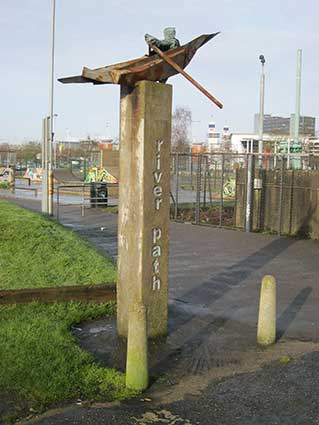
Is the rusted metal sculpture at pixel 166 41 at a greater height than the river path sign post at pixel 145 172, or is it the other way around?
the rusted metal sculpture at pixel 166 41

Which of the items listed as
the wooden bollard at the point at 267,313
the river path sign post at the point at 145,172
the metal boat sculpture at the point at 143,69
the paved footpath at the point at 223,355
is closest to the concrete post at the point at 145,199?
the river path sign post at the point at 145,172

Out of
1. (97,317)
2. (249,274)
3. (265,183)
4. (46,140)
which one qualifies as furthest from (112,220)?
(97,317)

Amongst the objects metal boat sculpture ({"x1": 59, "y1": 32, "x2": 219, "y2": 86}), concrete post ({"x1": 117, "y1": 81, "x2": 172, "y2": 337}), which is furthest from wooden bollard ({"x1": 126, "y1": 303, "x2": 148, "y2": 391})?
metal boat sculpture ({"x1": 59, "y1": 32, "x2": 219, "y2": 86})

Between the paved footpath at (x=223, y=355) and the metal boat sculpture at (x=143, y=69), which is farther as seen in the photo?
the metal boat sculpture at (x=143, y=69)

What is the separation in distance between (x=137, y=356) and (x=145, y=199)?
6.32ft

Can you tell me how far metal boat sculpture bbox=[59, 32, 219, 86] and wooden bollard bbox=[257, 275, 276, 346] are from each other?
2.61m

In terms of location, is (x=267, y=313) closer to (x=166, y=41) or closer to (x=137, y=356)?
(x=137, y=356)

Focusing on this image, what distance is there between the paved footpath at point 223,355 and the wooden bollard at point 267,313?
0.45 ft

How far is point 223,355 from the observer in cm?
620

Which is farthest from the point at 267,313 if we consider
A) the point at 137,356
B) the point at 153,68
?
the point at 153,68

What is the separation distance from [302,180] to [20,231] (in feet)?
27.5

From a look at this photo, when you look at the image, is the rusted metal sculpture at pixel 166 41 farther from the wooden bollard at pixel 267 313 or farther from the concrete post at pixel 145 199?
the wooden bollard at pixel 267 313

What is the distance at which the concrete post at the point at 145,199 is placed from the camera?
6.40 m

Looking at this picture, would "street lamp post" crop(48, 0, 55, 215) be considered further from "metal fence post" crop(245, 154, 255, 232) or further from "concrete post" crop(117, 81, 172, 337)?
"concrete post" crop(117, 81, 172, 337)
